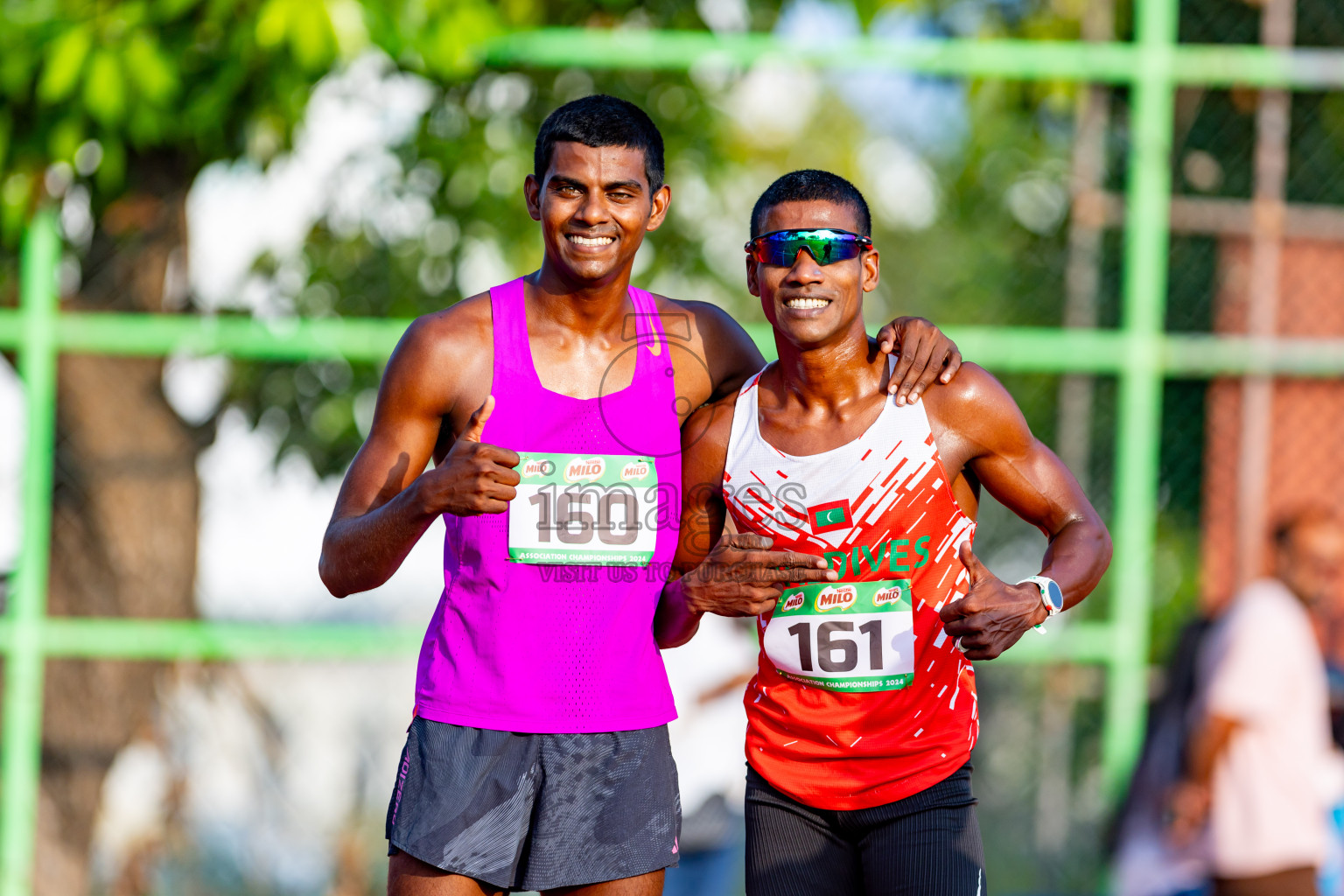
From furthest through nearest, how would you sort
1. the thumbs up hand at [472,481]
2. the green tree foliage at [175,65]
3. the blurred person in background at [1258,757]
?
the blurred person in background at [1258,757], the green tree foliage at [175,65], the thumbs up hand at [472,481]

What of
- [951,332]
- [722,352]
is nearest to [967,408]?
[722,352]

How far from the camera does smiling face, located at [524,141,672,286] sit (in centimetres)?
283

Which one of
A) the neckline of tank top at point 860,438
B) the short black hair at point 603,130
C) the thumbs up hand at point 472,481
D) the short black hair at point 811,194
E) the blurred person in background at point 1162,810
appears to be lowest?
the blurred person in background at point 1162,810

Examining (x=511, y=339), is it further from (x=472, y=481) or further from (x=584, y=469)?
(x=472, y=481)

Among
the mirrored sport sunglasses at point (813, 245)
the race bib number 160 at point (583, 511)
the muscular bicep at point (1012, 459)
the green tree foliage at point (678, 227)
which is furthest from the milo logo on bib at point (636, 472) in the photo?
the green tree foliage at point (678, 227)

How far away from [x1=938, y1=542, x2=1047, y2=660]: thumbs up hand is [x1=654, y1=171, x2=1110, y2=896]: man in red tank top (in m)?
0.17

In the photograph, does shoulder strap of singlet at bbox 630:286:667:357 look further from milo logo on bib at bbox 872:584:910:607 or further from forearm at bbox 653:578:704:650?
milo logo on bib at bbox 872:584:910:607

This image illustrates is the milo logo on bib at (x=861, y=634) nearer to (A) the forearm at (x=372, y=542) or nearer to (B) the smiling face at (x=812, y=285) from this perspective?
(B) the smiling face at (x=812, y=285)

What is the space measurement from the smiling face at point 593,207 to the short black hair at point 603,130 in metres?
0.02

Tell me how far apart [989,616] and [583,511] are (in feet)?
2.75

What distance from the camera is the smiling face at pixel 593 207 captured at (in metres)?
2.83

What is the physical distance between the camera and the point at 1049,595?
2.68m

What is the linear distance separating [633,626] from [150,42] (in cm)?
285

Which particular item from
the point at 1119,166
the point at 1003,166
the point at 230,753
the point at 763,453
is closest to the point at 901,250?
the point at 1003,166
